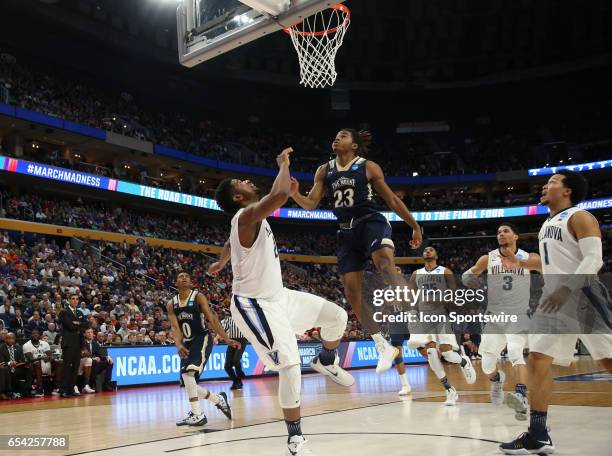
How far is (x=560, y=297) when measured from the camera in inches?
190

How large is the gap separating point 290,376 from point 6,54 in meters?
30.4

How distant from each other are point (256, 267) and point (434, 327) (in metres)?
5.77

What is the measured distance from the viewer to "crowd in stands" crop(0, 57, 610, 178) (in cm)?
2995

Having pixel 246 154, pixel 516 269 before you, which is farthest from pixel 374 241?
pixel 246 154

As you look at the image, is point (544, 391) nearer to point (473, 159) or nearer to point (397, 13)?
point (397, 13)

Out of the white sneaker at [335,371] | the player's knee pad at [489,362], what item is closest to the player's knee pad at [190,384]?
the white sneaker at [335,371]

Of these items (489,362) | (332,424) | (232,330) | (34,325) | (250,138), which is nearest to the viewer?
(332,424)

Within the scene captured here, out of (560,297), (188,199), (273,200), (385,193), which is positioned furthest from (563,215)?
(188,199)

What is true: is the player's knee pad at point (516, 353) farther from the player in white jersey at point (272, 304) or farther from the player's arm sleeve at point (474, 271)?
the player in white jersey at point (272, 304)

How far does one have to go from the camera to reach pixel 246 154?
40.0 metres

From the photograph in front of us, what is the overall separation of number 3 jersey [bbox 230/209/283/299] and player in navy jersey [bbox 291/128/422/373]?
104cm

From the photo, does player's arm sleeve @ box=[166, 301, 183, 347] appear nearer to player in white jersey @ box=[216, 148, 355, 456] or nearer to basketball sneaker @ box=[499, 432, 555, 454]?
player in white jersey @ box=[216, 148, 355, 456]

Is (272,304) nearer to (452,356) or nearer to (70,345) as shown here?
(452,356)

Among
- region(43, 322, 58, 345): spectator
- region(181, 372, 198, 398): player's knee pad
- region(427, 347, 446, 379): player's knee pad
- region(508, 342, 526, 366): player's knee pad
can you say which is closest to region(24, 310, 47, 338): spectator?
region(43, 322, 58, 345): spectator
